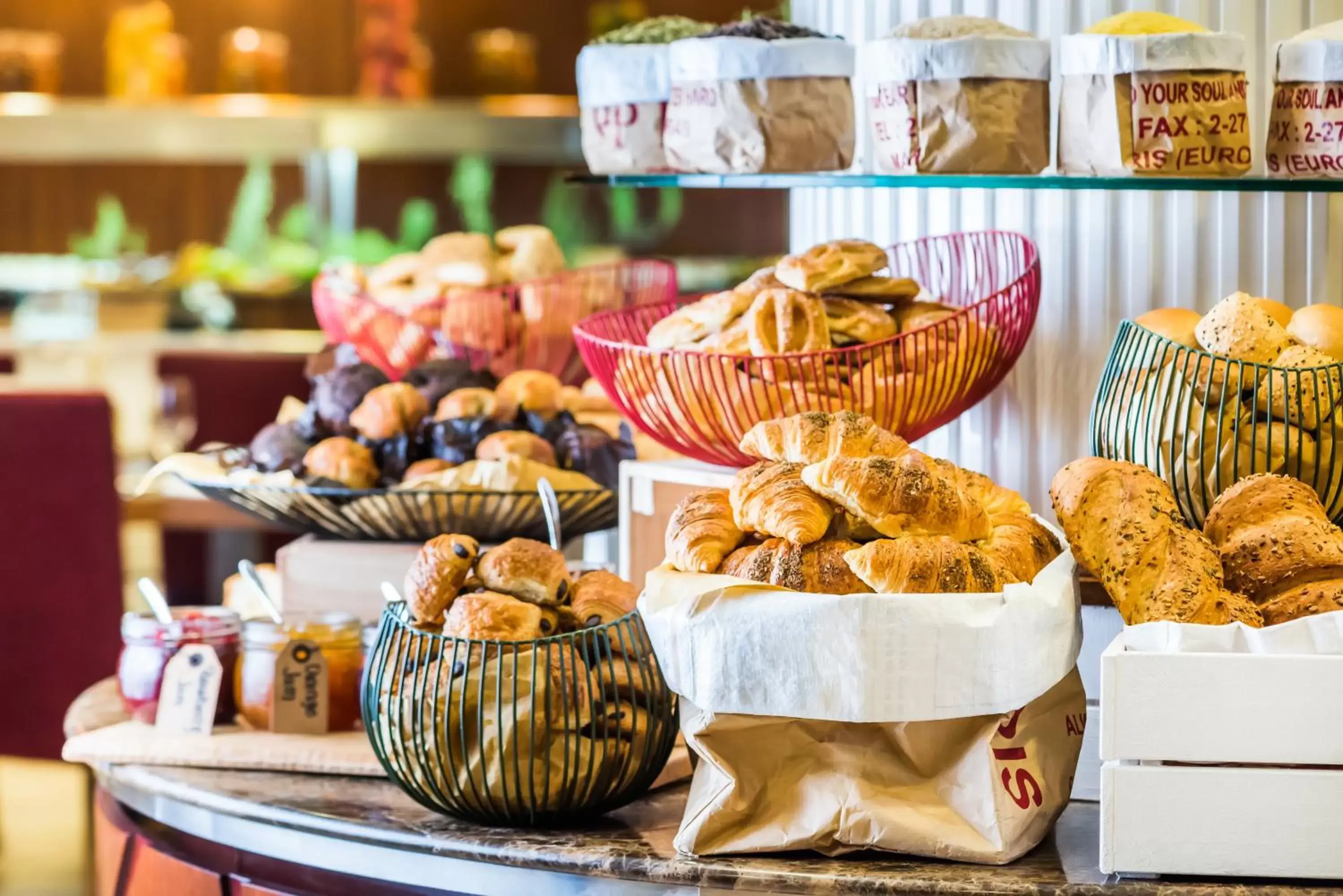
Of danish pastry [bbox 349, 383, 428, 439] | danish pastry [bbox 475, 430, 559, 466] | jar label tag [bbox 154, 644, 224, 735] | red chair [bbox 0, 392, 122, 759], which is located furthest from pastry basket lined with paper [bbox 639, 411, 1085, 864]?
red chair [bbox 0, 392, 122, 759]

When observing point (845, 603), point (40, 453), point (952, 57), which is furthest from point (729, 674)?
point (40, 453)

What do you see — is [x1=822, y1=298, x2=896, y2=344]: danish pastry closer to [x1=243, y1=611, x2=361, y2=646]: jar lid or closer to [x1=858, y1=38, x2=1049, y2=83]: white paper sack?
[x1=858, y1=38, x2=1049, y2=83]: white paper sack

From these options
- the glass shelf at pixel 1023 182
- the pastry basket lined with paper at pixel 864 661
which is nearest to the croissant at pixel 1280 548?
the pastry basket lined with paper at pixel 864 661

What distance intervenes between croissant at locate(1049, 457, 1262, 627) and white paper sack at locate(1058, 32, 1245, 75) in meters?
0.31

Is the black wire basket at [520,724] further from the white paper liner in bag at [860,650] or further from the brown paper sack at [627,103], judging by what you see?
the brown paper sack at [627,103]

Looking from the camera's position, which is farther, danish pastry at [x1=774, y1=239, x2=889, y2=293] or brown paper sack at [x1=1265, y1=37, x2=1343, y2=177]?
danish pastry at [x1=774, y1=239, x2=889, y2=293]

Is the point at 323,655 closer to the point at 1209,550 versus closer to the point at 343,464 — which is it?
the point at 343,464

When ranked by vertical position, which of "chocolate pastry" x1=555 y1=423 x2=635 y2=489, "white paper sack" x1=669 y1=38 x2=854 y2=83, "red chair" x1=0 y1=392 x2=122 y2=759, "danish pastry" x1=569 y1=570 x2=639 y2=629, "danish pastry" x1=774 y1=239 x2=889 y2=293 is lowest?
"red chair" x1=0 y1=392 x2=122 y2=759

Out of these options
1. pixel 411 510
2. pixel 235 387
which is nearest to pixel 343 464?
pixel 411 510

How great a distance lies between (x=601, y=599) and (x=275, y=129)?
12.9 ft

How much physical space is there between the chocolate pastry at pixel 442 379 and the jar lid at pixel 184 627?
0.47 metres

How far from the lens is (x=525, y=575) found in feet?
4.41

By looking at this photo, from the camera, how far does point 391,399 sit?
1.98 meters

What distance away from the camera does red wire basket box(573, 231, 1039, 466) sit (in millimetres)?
1522
